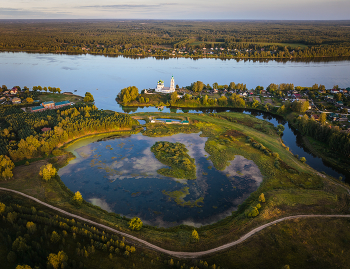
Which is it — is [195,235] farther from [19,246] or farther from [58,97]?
[58,97]

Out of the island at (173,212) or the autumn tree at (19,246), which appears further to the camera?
the island at (173,212)

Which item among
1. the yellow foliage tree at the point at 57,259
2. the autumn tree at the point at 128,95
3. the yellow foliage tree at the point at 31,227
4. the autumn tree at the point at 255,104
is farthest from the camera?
the autumn tree at the point at 255,104

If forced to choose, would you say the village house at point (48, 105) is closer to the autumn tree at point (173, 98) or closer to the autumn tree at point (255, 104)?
the autumn tree at point (173, 98)

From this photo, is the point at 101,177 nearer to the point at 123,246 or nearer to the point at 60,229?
the point at 60,229

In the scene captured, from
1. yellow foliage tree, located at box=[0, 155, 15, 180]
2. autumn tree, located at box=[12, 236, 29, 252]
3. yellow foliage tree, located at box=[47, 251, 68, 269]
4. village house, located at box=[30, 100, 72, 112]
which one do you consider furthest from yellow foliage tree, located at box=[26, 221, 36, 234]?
village house, located at box=[30, 100, 72, 112]

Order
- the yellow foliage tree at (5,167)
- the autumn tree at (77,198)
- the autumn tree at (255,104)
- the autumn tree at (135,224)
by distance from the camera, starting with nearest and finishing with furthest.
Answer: the autumn tree at (135,224) → the autumn tree at (77,198) → the yellow foliage tree at (5,167) → the autumn tree at (255,104)

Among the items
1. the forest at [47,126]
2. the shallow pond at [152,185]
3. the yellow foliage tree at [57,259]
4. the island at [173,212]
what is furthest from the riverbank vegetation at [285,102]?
the yellow foliage tree at [57,259]
